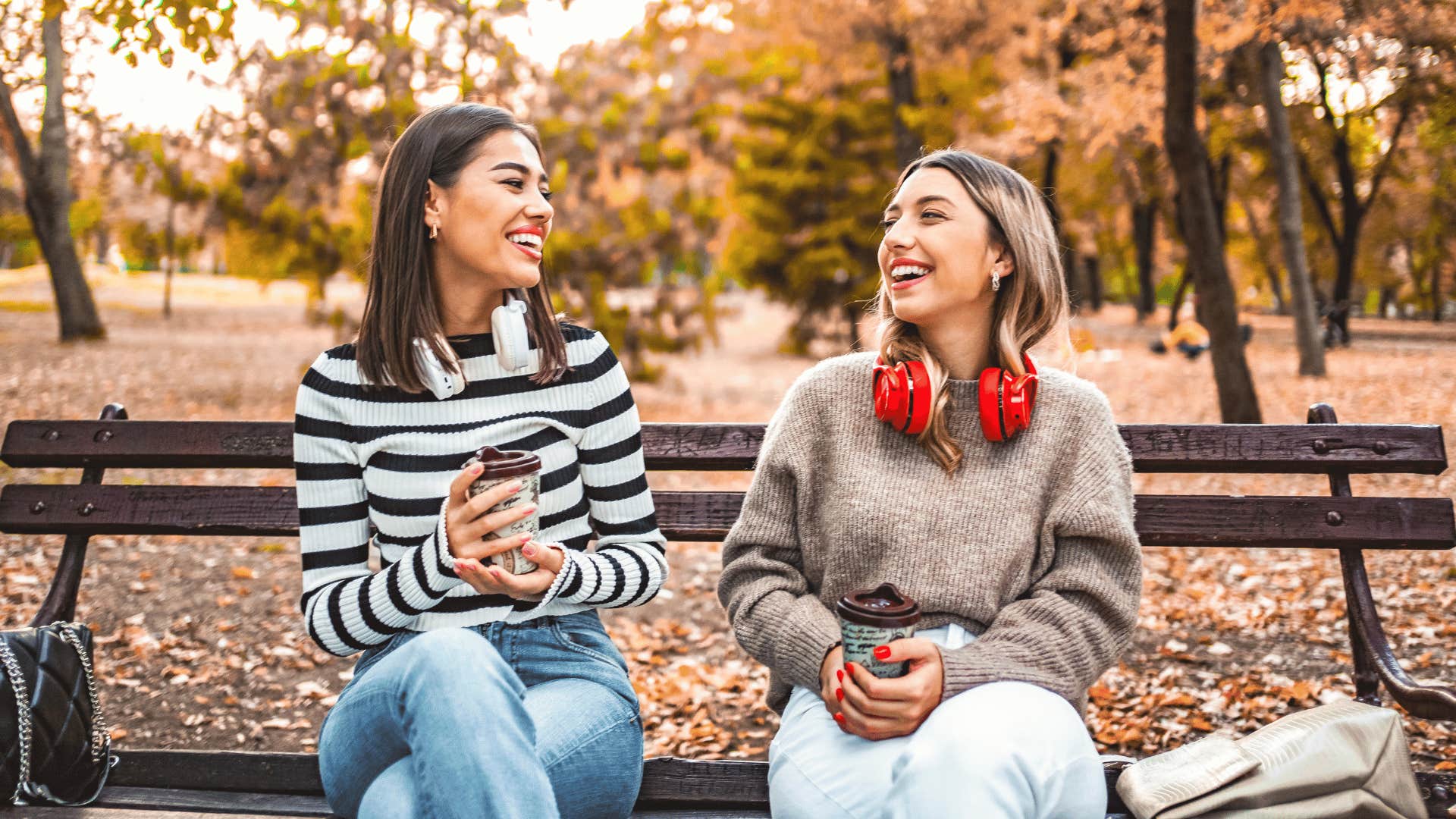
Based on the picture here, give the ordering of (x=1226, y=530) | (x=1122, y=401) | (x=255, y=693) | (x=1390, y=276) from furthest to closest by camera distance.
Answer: (x=1390, y=276) → (x=1122, y=401) → (x=255, y=693) → (x=1226, y=530)

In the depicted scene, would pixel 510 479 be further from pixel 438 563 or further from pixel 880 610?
pixel 880 610

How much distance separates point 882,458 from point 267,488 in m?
1.90

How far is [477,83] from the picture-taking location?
42.8ft

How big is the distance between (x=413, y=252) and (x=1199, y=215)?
831 cm

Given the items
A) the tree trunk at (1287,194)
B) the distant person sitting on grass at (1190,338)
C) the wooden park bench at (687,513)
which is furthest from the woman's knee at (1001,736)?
the distant person sitting on grass at (1190,338)

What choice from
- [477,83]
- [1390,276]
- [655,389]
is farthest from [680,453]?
[1390,276]

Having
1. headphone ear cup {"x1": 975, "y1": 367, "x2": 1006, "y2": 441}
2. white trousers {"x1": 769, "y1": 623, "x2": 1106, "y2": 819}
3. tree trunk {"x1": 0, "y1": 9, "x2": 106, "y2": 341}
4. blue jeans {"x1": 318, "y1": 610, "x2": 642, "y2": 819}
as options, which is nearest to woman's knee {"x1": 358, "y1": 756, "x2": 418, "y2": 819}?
blue jeans {"x1": 318, "y1": 610, "x2": 642, "y2": 819}

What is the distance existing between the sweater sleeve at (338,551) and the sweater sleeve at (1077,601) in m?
1.18

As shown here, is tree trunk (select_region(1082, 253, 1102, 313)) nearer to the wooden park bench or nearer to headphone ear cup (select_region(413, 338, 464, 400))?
the wooden park bench

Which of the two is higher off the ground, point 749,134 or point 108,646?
point 749,134

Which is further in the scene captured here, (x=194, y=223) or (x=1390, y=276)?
(x=1390, y=276)

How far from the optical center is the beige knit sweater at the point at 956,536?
2.51 meters

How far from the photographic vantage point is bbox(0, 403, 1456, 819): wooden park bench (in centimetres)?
275

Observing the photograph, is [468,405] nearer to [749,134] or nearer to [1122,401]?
[1122,401]
